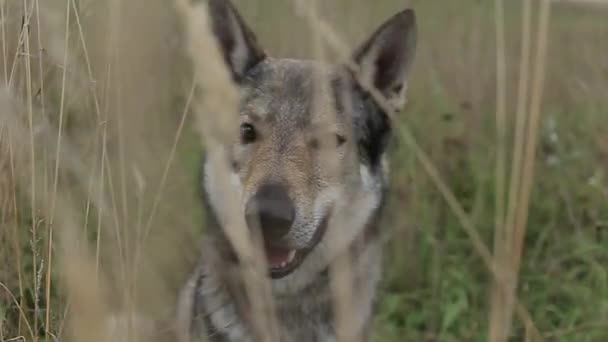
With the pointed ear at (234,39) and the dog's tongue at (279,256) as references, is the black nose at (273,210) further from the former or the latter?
the pointed ear at (234,39)

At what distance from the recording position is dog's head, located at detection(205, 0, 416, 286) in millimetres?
2129

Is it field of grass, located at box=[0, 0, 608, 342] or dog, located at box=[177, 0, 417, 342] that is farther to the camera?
dog, located at box=[177, 0, 417, 342]

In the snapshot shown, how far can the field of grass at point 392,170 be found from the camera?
1.57 m

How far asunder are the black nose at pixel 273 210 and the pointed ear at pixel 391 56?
43 cm

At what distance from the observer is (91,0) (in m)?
1.87

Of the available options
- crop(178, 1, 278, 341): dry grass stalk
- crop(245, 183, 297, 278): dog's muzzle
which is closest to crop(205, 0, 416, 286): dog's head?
crop(245, 183, 297, 278): dog's muzzle

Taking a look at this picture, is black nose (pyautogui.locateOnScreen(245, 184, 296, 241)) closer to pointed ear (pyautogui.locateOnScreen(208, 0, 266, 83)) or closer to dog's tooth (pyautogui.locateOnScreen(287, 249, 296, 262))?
dog's tooth (pyautogui.locateOnScreen(287, 249, 296, 262))

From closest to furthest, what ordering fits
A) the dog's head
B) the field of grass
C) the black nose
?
the field of grass
the black nose
the dog's head

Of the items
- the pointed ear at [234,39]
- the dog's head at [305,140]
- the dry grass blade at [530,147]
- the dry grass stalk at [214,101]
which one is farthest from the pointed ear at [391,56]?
the dry grass stalk at [214,101]

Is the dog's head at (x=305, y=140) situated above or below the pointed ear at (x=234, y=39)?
below

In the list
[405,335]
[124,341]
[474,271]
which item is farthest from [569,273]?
[124,341]

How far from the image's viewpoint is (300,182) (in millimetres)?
2182

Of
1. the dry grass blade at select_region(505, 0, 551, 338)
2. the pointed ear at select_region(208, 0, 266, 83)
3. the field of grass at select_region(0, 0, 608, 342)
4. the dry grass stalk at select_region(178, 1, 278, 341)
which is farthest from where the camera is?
the pointed ear at select_region(208, 0, 266, 83)

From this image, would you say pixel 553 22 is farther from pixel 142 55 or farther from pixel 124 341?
pixel 124 341
